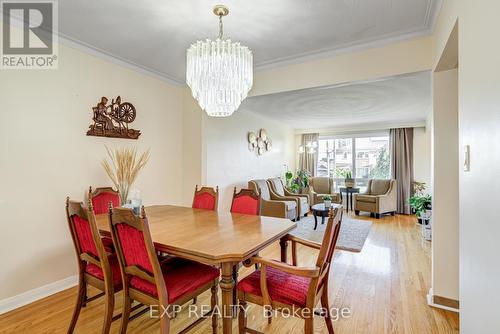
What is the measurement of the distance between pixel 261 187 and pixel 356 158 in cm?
359

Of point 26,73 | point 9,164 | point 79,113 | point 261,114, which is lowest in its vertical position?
point 9,164

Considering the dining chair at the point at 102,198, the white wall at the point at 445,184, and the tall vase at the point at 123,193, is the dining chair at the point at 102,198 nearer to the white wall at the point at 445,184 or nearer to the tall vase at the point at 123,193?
the tall vase at the point at 123,193

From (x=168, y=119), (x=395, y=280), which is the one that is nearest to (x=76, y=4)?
(x=168, y=119)

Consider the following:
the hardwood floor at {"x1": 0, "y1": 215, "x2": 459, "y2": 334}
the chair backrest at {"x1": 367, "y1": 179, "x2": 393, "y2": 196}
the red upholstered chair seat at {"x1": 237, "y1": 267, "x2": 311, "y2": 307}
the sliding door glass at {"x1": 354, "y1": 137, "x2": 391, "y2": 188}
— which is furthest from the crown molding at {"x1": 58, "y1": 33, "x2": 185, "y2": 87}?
the sliding door glass at {"x1": 354, "y1": 137, "x2": 391, "y2": 188}

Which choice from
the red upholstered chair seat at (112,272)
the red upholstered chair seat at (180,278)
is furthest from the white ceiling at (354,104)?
the red upholstered chair seat at (112,272)

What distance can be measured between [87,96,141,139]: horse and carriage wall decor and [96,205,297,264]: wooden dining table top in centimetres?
114

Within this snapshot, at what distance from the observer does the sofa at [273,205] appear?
5.12 meters

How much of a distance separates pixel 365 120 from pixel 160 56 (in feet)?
17.5

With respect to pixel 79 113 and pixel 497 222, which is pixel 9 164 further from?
pixel 497 222

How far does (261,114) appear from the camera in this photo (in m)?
5.76

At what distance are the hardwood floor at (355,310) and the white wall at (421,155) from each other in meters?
3.86

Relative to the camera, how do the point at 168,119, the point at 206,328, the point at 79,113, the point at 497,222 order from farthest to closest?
the point at 168,119
the point at 79,113
the point at 206,328
the point at 497,222

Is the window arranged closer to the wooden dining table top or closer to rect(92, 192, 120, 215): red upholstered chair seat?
the wooden dining table top

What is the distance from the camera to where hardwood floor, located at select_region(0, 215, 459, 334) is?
1963 millimetres
